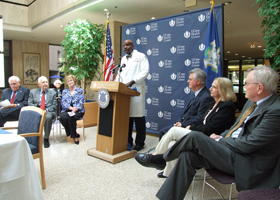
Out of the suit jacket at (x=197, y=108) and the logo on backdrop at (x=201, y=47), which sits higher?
the logo on backdrop at (x=201, y=47)

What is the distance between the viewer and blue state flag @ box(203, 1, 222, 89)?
349cm

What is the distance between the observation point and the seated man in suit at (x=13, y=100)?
168 inches

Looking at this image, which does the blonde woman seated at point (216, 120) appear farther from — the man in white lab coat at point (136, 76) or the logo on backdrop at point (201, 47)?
the logo on backdrop at point (201, 47)

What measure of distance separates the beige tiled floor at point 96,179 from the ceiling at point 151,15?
3804 mm

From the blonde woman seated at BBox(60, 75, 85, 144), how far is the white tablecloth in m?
2.29

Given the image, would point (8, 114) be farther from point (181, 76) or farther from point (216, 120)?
point (216, 120)

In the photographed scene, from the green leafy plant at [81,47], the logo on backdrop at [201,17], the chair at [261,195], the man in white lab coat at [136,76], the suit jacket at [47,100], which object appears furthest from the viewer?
the green leafy plant at [81,47]

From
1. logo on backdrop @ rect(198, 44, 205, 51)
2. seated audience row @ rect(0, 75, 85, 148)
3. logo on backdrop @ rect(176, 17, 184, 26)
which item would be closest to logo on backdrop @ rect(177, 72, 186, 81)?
logo on backdrop @ rect(198, 44, 205, 51)

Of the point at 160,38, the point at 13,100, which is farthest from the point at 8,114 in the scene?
the point at 160,38

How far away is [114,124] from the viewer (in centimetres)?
307

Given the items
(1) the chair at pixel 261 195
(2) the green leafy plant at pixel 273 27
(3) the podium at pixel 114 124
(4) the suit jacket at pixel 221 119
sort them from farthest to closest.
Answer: (3) the podium at pixel 114 124 < (2) the green leafy plant at pixel 273 27 < (4) the suit jacket at pixel 221 119 < (1) the chair at pixel 261 195

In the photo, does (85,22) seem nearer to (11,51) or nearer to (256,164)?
(256,164)

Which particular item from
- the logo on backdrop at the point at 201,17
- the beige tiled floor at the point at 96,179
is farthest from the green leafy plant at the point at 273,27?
the beige tiled floor at the point at 96,179

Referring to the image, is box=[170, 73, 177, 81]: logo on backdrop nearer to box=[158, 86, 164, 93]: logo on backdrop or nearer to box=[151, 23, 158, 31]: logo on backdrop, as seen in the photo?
box=[158, 86, 164, 93]: logo on backdrop
